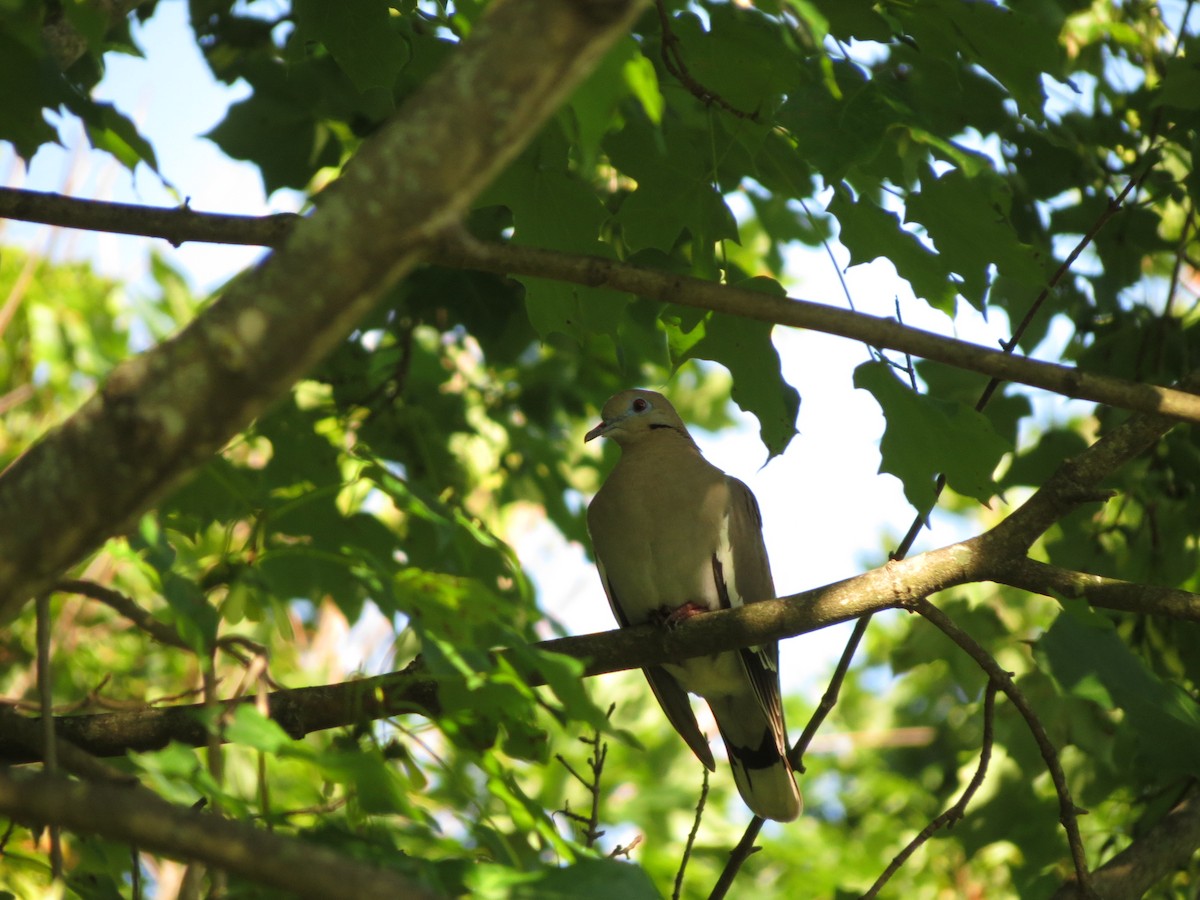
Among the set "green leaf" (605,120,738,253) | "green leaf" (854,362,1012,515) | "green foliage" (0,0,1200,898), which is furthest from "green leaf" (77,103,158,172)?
"green leaf" (854,362,1012,515)

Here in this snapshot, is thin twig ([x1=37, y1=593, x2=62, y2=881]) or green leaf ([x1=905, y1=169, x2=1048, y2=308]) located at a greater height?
green leaf ([x1=905, y1=169, x2=1048, y2=308])

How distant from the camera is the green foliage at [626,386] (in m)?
2.18

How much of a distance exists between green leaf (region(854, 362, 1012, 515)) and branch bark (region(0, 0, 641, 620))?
156 centimetres

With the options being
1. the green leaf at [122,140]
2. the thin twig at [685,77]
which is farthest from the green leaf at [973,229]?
the green leaf at [122,140]

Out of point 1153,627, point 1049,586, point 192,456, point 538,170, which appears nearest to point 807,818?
point 1153,627

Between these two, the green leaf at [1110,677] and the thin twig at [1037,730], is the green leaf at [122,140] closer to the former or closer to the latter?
the thin twig at [1037,730]

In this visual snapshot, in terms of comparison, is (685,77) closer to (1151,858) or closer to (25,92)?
(25,92)

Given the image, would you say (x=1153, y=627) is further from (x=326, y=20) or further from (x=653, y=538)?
(x=326, y=20)

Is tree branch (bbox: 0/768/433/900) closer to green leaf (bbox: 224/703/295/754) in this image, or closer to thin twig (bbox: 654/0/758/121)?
green leaf (bbox: 224/703/295/754)

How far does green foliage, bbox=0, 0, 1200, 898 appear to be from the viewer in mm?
2178

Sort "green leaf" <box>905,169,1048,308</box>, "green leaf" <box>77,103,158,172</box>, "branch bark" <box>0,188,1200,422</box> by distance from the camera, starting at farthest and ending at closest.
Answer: "green leaf" <box>77,103,158,172</box> → "green leaf" <box>905,169,1048,308</box> → "branch bark" <box>0,188,1200,422</box>

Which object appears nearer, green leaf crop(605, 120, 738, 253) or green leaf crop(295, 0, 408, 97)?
green leaf crop(295, 0, 408, 97)

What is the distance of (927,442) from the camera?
291 centimetres

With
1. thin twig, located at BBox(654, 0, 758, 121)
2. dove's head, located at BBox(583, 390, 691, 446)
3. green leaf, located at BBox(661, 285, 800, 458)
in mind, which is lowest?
green leaf, located at BBox(661, 285, 800, 458)
